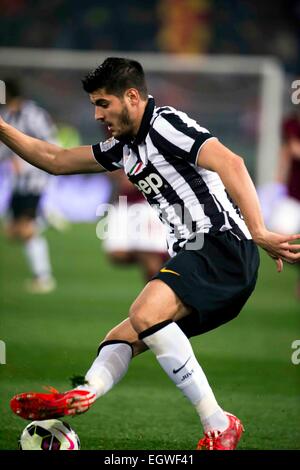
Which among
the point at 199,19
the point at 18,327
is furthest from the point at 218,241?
the point at 199,19

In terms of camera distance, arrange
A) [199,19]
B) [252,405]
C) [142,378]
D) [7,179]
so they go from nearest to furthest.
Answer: [252,405], [142,378], [7,179], [199,19]

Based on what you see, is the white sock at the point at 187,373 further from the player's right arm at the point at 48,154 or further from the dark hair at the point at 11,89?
the dark hair at the point at 11,89

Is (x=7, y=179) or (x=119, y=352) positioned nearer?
(x=119, y=352)

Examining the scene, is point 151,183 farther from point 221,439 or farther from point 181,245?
point 221,439

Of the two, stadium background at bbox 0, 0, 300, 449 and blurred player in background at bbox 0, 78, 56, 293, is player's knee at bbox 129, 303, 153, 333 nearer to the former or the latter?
stadium background at bbox 0, 0, 300, 449

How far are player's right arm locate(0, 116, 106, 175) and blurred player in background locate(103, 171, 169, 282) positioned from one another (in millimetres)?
4667

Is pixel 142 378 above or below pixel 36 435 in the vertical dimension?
below

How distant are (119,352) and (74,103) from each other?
1486 centimetres

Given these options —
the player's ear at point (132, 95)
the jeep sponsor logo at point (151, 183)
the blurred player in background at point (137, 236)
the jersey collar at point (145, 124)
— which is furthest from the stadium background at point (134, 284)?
the player's ear at point (132, 95)

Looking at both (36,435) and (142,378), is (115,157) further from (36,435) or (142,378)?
(142,378)

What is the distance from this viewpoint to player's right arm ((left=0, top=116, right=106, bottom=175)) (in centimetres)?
491

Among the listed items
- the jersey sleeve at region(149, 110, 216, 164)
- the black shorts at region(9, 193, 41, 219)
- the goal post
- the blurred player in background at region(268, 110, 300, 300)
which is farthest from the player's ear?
the goal post

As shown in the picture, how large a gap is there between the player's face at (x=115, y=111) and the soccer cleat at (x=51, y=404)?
47.0 inches

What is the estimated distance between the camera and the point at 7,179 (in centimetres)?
1691
